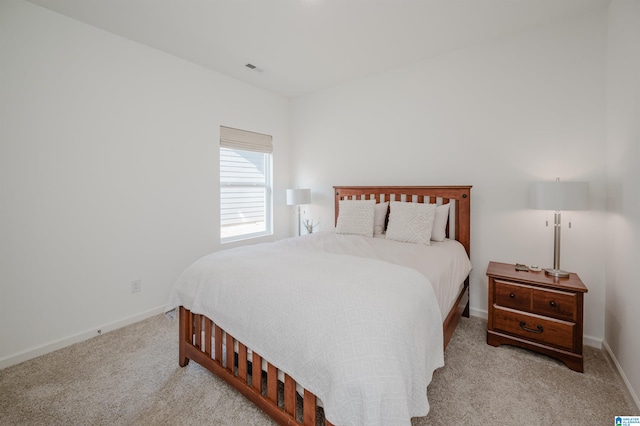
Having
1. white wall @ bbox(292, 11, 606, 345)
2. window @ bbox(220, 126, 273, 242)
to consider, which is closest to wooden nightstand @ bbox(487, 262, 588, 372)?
white wall @ bbox(292, 11, 606, 345)

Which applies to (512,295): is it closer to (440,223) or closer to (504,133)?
(440,223)

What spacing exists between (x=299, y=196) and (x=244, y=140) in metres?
1.03

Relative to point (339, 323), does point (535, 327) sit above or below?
below

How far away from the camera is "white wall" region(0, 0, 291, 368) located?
79.6 inches

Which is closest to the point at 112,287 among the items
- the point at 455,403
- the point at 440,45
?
the point at 455,403

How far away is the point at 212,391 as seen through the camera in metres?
1.70

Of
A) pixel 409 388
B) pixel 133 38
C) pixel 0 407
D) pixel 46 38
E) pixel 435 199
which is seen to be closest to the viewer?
pixel 409 388

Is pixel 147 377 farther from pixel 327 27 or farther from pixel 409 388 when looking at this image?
pixel 327 27

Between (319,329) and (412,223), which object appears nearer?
(319,329)

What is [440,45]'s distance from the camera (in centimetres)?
269

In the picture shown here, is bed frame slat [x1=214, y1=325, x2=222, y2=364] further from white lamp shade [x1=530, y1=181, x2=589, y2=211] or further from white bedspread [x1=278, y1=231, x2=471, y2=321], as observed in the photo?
white lamp shade [x1=530, y1=181, x2=589, y2=211]

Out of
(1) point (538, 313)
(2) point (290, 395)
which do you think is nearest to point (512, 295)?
(1) point (538, 313)

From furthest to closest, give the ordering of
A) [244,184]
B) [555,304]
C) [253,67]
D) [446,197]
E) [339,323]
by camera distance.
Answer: [244,184] → [253,67] → [446,197] → [555,304] → [339,323]

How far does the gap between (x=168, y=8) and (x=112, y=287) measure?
2428mm
